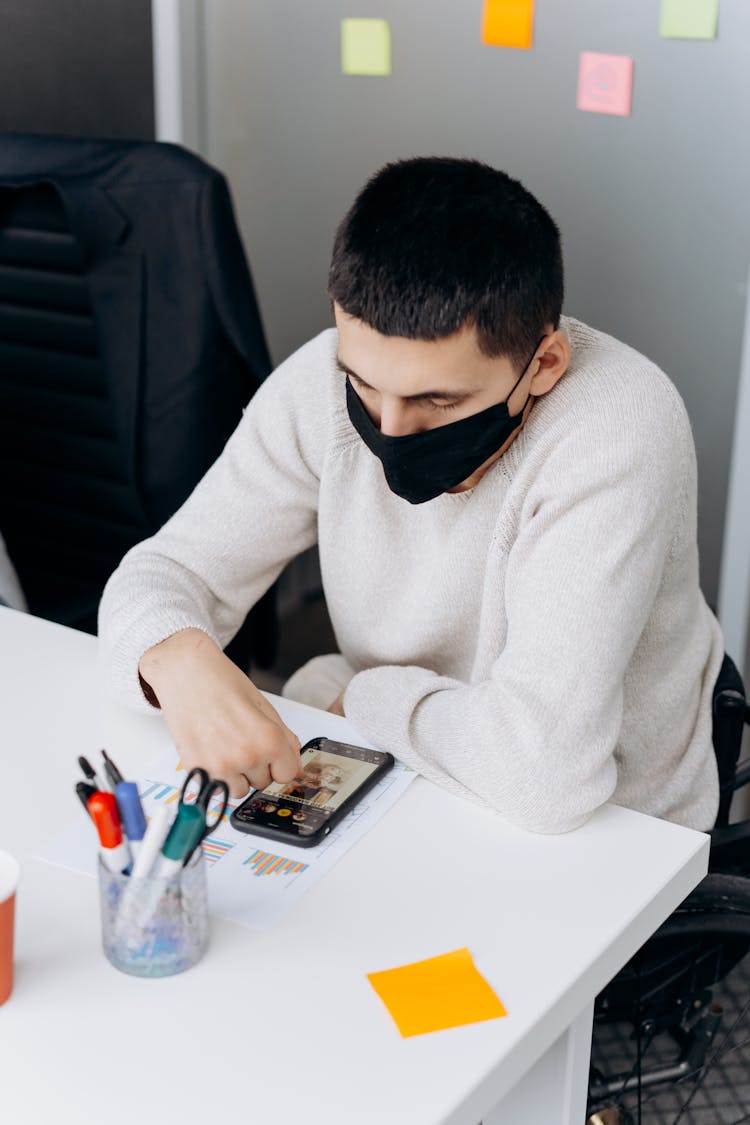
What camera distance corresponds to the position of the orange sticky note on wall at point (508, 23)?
206cm

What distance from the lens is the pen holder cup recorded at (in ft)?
2.94

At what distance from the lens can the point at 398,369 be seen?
1.18m

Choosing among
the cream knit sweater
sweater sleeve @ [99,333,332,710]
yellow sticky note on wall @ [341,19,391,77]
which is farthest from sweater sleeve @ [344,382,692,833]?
yellow sticky note on wall @ [341,19,391,77]

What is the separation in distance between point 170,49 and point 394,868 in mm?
1869

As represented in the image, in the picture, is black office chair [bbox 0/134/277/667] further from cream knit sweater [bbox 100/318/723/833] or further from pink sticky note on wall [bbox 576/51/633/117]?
→ pink sticky note on wall [bbox 576/51/633/117]

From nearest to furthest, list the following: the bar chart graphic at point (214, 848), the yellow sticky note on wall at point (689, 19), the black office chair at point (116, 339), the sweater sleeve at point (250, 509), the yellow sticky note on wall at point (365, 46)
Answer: the bar chart graphic at point (214, 848) < the sweater sleeve at point (250, 509) < the black office chair at point (116, 339) < the yellow sticky note on wall at point (689, 19) < the yellow sticky note on wall at point (365, 46)

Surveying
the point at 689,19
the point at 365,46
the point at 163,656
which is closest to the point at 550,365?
the point at 163,656

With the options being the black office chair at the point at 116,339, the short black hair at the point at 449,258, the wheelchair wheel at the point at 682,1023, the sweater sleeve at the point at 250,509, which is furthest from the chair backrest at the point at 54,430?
the wheelchair wheel at the point at 682,1023

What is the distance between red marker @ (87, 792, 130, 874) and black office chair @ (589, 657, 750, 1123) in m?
0.47

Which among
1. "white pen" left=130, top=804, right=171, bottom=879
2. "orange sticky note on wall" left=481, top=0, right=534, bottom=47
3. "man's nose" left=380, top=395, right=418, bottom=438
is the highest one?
"orange sticky note on wall" left=481, top=0, right=534, bottom=47

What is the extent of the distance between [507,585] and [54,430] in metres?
0.91

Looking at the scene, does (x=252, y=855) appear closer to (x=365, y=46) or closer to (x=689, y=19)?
(x=689, y=19)

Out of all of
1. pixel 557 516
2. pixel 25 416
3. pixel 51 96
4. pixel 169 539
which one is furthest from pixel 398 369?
pixel 51 96

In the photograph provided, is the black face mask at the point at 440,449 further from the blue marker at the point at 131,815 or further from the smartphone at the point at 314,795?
the blue marker at the point at 131,815
